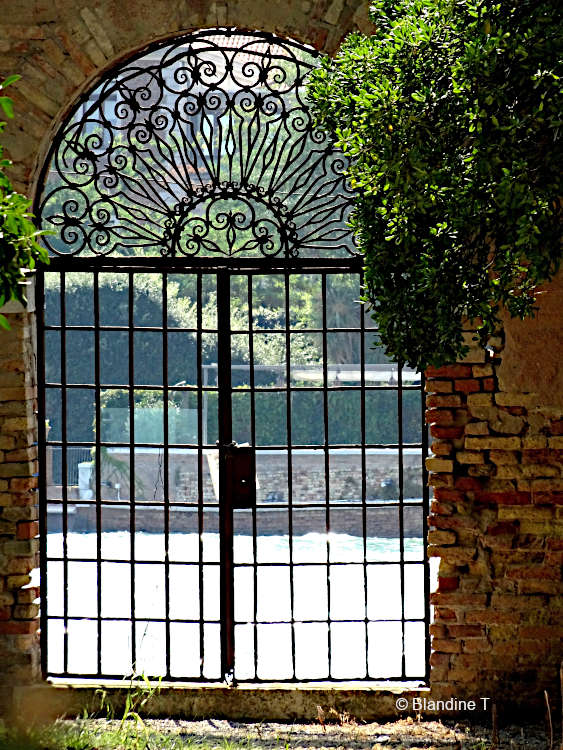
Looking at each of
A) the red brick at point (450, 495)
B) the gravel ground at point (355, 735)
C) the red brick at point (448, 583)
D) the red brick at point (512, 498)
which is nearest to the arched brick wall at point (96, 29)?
the red brick at point (450, 495)

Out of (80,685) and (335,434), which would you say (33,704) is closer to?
(80,685)

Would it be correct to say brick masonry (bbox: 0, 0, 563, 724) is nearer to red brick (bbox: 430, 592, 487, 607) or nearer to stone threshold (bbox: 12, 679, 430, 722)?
red brick (bbox: 430, 592, 487, 607)

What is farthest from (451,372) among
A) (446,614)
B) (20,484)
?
(20,484)

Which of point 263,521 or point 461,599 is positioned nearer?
point 461,599

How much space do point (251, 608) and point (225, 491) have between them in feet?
49.2

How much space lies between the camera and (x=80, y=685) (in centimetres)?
548

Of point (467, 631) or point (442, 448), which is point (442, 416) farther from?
point (467, 631)

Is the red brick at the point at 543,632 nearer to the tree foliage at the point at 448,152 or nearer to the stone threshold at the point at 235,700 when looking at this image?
the stone threshold at the point at 235,700

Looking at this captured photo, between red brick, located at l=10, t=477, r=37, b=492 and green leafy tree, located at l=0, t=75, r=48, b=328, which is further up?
green leafy tree, located at l=0, t=75, r=48, b=328

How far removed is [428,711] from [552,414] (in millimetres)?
1671

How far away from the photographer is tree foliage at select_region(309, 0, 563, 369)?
10.4 ft

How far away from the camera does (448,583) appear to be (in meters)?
5.27

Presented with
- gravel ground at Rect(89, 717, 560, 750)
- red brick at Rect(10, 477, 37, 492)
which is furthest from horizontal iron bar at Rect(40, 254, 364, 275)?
gravel ground at Rect(89, 717, 560, 750)

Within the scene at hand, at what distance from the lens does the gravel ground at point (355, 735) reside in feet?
16.4
